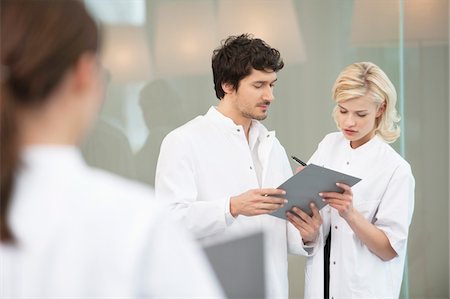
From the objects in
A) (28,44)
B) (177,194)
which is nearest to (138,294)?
(28,44)

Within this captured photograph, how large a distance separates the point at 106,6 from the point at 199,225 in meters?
1.80

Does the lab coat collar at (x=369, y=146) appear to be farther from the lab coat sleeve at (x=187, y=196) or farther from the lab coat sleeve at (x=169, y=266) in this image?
the lab coat sleeve at (x=169, y=266)

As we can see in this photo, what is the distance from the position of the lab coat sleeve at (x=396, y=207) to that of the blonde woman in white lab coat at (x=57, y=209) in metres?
1.98

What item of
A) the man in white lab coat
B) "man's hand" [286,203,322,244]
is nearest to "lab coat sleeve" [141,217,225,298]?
the man in white lab coat

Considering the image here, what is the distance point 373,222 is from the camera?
9.23ft

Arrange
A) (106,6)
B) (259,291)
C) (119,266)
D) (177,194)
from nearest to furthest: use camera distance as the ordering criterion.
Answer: (119,266)
(259,291)
(177,194)
(106,6)

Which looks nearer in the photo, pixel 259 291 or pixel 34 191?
pixel 34 191

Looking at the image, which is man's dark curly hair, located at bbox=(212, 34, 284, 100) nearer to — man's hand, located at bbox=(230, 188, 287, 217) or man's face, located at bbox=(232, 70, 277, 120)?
man's face, located at bbox=(232, 70, 277, 120)

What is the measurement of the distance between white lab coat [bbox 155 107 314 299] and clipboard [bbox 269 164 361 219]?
0.55 feet

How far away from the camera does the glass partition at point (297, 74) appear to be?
414cm

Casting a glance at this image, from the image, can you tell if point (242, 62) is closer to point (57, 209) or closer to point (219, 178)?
point (219, 178)

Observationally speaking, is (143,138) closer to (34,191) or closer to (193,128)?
(193,128)

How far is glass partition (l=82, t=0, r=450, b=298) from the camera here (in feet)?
13.6

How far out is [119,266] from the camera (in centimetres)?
82
